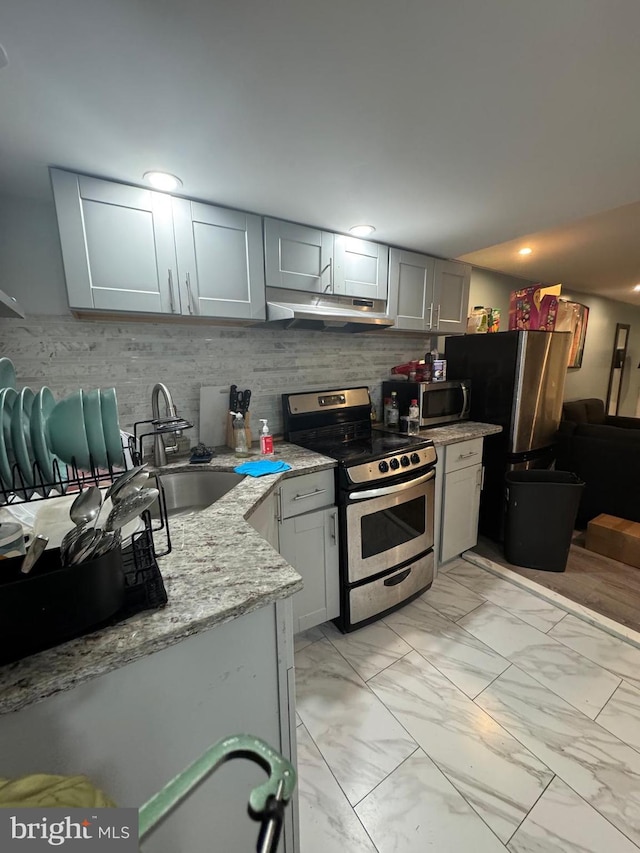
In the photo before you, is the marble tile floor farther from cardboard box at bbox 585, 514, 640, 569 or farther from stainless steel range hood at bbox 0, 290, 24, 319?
stainless steel range hood at bbox 0, 290, 24, 319

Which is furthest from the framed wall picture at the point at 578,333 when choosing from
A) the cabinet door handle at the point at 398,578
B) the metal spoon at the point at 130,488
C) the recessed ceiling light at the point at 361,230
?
the metal spoon at the point at 130,488

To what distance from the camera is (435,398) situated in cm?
240

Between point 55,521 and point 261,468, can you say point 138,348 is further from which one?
point 55,521

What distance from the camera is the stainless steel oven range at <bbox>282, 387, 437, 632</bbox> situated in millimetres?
1662

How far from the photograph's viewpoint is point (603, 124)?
1.14m

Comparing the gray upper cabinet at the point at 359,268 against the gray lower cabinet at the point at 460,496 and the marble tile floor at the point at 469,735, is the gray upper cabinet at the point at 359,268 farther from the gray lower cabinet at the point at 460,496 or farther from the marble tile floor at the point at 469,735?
the marble tile floor at the point at 469,735

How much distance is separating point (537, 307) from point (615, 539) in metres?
1.86

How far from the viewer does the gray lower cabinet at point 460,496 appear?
2150 millimetres

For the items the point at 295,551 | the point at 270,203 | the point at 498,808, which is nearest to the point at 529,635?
the point at 498,808

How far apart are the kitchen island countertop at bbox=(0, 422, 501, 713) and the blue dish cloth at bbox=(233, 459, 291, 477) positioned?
31cm

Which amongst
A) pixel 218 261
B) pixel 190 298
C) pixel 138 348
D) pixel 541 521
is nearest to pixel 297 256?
pixel 218 261

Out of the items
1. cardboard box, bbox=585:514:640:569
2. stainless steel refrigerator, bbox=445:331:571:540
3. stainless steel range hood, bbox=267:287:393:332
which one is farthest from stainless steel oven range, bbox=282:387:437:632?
cardboard box, bbox=585:514:640:569

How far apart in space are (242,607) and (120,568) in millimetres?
247

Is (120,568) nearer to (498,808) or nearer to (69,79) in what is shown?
(69,79)
